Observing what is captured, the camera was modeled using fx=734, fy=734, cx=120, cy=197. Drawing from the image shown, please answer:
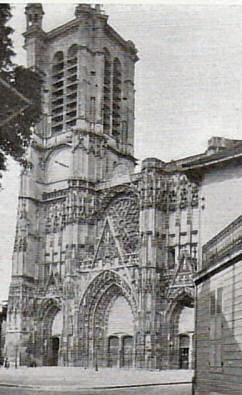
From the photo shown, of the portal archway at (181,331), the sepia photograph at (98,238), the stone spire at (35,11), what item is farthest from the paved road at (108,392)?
the portal archway at (181,331)

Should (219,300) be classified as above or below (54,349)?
above

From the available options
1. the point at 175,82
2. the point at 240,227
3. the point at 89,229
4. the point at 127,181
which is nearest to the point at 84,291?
the point at 89,229

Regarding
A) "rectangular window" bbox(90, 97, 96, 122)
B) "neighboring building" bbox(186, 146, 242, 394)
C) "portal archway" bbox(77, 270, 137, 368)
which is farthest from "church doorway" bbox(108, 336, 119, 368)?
"neighboring building" bbox(186, 146, 242, 394)

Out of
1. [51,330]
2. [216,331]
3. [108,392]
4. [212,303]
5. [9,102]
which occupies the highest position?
[9,102]

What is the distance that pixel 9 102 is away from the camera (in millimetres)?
9414

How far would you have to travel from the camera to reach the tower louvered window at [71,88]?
94.8 feet

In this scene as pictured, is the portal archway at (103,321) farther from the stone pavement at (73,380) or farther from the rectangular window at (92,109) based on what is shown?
the stone pavement at (73,380)

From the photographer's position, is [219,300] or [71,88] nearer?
[219,300]

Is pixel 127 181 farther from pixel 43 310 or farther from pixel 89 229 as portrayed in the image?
pixel 43 310

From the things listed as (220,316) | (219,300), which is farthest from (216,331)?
(219,300)

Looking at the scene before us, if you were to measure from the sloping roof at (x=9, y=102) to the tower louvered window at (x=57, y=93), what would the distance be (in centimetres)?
1942

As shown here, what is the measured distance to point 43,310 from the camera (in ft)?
93.2

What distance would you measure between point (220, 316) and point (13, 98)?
12.6ft

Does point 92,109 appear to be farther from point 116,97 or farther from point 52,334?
point 52,334
